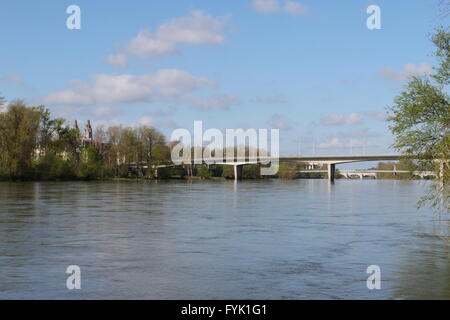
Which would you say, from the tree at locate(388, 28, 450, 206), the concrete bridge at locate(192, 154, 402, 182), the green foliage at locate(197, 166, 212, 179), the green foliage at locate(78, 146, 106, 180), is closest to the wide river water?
the tree at locate(388, 28, 450, 206)

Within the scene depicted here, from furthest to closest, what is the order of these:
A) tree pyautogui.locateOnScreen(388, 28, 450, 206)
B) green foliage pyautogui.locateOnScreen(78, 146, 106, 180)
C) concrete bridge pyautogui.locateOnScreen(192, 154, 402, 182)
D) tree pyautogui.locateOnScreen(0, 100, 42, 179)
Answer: concrete bridge pyautogui.locateOnScreen(192, 154, 402, 182) → green foliage pyautogui.locateOnScreen(78, 146, 106, 180) → tree pyautogui.locateOnScreen(0, 100, 42, 179) → tree pyautogui.locateOnScreen(388, 28, 450, 206)

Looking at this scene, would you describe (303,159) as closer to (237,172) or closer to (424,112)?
(237,172)

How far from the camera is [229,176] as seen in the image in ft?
500

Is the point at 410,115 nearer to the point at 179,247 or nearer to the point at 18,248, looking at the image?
the point at 179,247

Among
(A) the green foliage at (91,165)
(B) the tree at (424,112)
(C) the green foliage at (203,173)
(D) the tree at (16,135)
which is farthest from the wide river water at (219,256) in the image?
(C) the green foliage at (203,173)

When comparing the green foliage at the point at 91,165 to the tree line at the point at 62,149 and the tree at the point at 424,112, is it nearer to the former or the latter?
the tree line at the point at 62,149

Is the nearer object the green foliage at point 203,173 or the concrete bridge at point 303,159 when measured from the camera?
the concrete bridge at point 303,159

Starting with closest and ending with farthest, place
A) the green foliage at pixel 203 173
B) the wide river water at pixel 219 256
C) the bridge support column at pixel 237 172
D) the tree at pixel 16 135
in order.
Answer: the wide river water at pixel 219 256, the tree at pixel 16 135, the bridge support column at pixel 237 172, the green foliage at pixel 203 173

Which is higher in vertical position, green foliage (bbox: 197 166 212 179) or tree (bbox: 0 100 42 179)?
tree (bbox: 0 100 42 179)

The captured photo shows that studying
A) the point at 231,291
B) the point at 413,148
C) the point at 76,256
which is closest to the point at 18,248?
the point at 76,256

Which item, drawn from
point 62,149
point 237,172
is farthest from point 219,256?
point 237,172

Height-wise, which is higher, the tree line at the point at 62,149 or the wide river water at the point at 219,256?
the tree line at the point at 62,149

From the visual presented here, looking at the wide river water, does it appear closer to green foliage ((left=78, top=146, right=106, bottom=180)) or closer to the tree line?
the tree line
